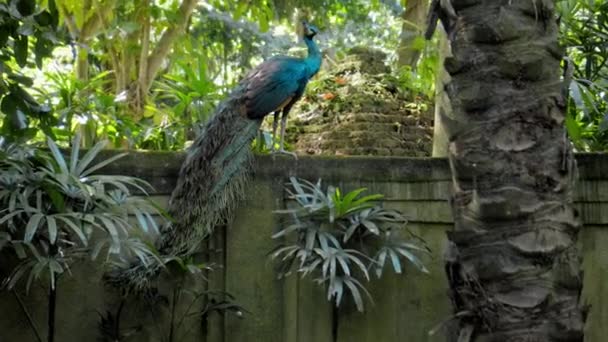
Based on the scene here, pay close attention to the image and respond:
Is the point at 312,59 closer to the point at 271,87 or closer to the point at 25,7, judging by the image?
the point at 271,87

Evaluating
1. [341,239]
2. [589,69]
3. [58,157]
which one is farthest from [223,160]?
[589,69]

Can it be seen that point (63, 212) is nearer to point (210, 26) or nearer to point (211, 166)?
point (211, 166)

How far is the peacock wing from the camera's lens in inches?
177

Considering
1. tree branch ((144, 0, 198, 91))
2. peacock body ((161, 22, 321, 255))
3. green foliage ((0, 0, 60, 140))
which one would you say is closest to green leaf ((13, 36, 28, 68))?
green foliage ((0, 0, 60, 140))

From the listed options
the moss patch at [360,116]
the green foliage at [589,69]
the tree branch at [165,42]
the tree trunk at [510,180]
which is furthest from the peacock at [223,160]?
the tree branch at [165,42]

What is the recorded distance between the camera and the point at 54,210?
372 centimetres

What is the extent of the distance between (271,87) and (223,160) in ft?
1.65

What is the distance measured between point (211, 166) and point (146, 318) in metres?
0.88

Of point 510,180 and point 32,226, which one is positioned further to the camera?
point 32,226

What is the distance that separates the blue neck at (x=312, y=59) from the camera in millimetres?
4680

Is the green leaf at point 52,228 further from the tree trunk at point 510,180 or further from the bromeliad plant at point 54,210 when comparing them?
the tree trunk at point 510,180

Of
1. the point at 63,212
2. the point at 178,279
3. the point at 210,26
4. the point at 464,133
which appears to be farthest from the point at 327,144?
the point at 210,26

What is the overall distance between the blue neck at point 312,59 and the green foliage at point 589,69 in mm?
1469

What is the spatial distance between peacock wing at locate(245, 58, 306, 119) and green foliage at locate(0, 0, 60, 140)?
3.72 feet
